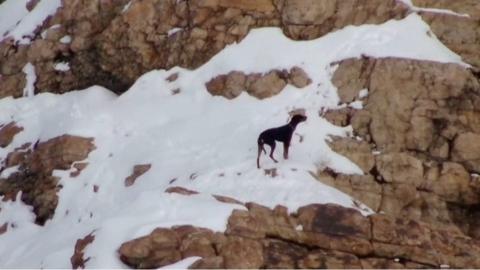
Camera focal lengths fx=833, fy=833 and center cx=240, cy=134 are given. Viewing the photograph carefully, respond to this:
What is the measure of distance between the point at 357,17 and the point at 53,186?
8.91m

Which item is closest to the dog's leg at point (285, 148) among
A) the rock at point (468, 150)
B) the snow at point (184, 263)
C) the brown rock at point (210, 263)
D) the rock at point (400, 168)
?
the rock at point (400, 168)

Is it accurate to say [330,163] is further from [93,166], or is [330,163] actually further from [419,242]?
[93,166]

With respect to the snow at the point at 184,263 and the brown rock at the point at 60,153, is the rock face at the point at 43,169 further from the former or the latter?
the snow at the point at 184,263

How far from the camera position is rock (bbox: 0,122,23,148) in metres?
22.6

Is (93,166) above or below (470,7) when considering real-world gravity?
below

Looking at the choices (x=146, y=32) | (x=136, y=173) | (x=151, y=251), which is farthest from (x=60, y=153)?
(x=151, y=251)

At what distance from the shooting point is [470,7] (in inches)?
845

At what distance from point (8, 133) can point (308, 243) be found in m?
10.7

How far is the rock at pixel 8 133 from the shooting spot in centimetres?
2261

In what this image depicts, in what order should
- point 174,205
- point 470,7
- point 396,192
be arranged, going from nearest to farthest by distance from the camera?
point 174,205
point 396,192
point 470,7

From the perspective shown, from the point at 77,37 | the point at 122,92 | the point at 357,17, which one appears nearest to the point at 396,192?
the point at 357,17

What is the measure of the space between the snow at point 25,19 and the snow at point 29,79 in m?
0.94

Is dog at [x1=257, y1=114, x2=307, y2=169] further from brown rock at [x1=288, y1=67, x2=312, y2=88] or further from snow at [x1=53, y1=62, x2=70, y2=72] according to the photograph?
snow at [x1=53, y1=62, x2=70, y2=72]

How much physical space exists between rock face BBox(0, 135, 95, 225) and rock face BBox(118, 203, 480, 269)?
18.0ft
